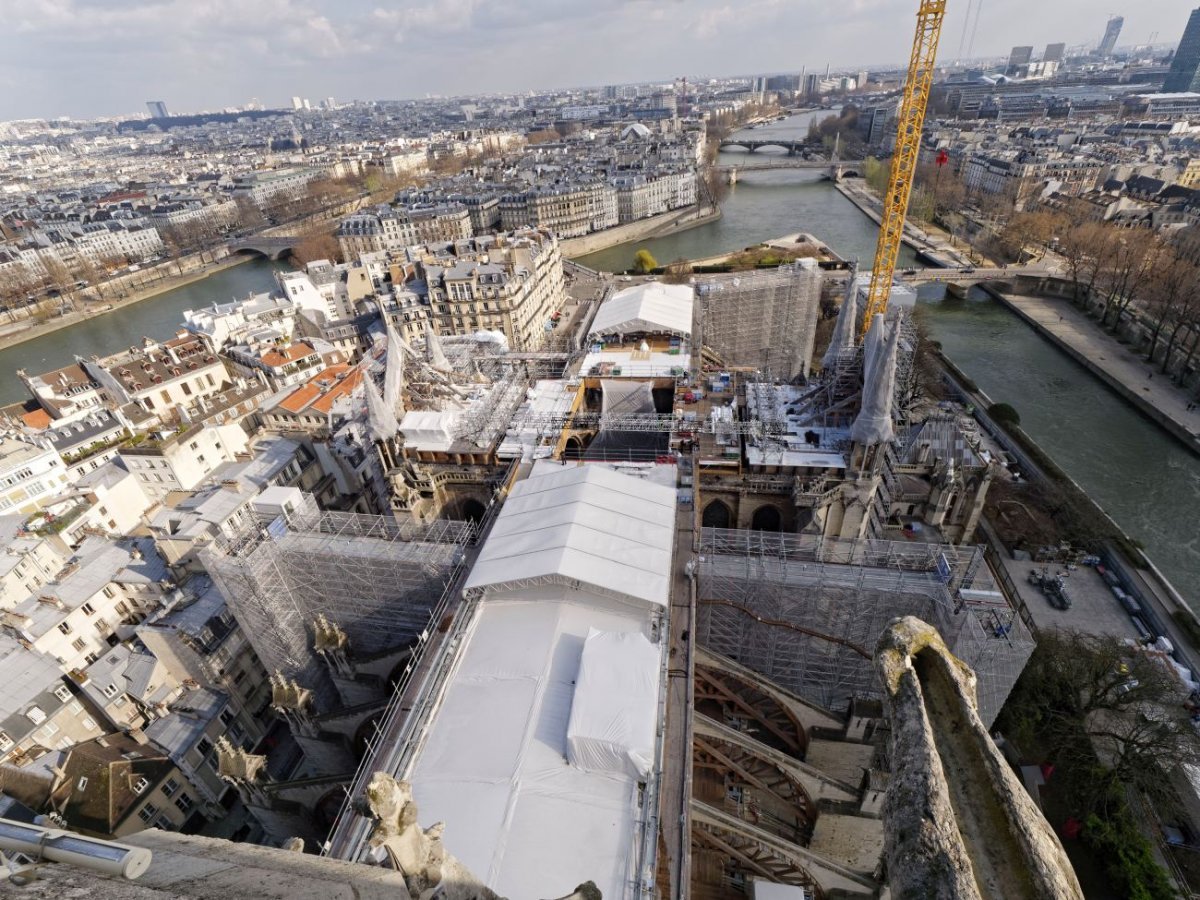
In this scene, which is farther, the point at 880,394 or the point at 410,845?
the point at 880,394

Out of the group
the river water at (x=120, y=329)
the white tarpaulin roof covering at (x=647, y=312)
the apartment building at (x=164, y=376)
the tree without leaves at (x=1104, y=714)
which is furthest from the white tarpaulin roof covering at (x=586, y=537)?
the river water at (x=120, y=329)

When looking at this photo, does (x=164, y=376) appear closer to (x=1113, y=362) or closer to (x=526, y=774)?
(x=526, y=774)

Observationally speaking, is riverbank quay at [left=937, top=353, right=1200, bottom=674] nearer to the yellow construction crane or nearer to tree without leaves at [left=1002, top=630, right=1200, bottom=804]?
tree without leaves at [left=1002, top=630, right=1200, bottom=804]

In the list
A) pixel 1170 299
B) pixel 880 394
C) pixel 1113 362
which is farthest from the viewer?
pixel 1113 362

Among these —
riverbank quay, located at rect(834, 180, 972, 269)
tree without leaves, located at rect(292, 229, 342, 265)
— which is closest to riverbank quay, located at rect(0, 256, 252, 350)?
tree without leaves, located at rect(292, 229, 342, 265)

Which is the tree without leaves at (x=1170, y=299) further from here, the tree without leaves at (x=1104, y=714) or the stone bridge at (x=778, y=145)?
the stone bridge at (x=778, y=145)

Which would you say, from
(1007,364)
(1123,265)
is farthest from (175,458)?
(1123,265)
